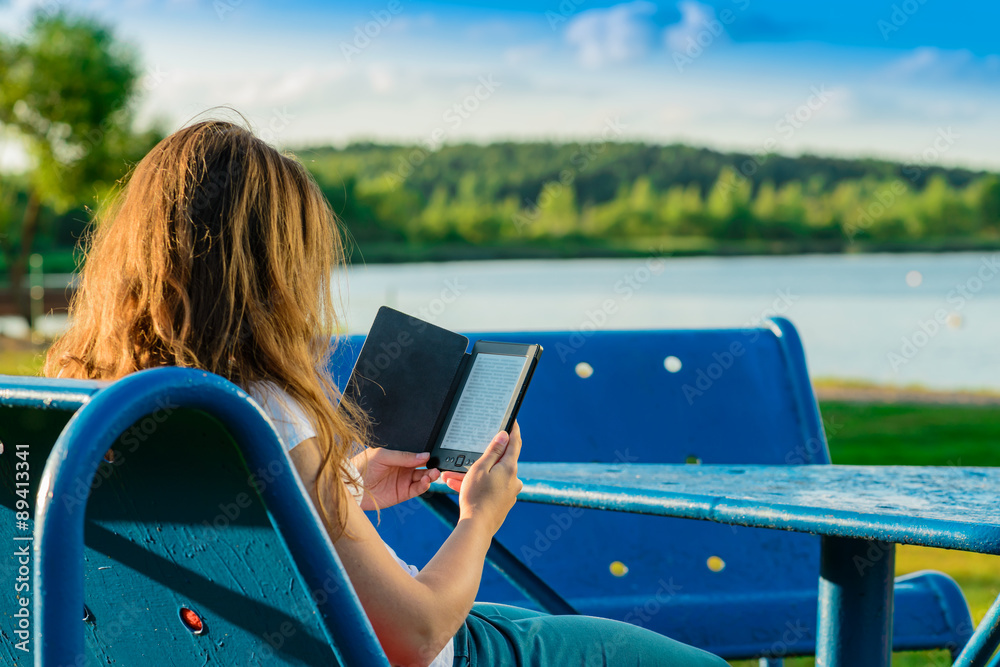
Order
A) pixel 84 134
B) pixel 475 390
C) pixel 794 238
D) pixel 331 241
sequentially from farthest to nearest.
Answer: pixel 794 238
pixel 84 134
pixel 475 390
pixel 331 241

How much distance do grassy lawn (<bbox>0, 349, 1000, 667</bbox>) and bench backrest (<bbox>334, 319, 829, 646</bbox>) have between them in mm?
1479

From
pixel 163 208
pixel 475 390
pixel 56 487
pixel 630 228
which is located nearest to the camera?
pixel 56 487

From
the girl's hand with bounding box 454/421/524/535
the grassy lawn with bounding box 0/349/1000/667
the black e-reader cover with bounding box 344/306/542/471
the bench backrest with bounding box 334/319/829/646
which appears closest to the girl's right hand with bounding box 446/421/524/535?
the girl's hand with bounding box 454/421/524/535

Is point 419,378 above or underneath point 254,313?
underneath

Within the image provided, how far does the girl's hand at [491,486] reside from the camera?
1.36m

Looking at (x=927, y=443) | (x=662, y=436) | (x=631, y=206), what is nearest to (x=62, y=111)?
(x=927, y=443)

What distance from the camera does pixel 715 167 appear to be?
43.6m

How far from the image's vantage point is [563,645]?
4.81 feet

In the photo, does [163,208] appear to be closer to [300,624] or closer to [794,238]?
[300,624]

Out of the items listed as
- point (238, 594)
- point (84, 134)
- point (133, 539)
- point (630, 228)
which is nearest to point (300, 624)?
point (238, 594)

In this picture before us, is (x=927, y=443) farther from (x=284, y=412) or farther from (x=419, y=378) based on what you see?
(x=284, y=412)

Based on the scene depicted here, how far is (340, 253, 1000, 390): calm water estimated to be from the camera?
45.5 ft

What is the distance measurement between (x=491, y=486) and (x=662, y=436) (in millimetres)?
1379

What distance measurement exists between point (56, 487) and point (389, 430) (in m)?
0.84
